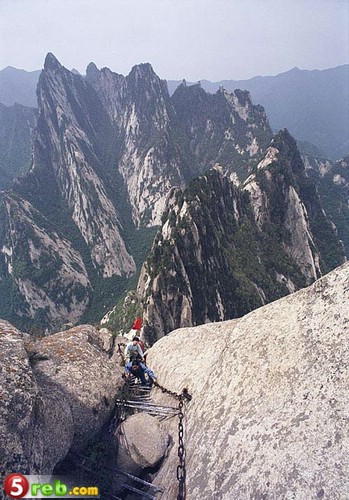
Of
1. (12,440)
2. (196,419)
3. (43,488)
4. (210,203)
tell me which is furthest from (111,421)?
(210,203)

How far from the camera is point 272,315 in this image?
528 inches

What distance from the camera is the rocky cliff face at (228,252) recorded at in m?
68.6

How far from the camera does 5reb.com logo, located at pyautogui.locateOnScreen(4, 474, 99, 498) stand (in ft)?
26.5

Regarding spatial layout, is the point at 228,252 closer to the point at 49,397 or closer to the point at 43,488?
the point at 49,397

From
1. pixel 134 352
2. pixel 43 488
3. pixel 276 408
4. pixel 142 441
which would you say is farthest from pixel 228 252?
pixel 43 488

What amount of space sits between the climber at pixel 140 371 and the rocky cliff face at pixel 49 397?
732 mm

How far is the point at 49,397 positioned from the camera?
1086 centimetres

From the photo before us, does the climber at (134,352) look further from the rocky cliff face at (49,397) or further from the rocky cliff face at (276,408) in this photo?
the rocky cliff face at (276,408)

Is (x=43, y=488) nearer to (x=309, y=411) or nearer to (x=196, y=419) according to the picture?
(x=196, y=419)

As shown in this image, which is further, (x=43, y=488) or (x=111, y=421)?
(x=111, y=421)

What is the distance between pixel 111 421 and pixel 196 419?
3396 millimetres

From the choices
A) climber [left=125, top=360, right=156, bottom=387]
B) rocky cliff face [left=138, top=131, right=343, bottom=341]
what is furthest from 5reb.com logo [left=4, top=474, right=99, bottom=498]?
rocky cliff face [left=138, top=131, right=343, bottom=341]

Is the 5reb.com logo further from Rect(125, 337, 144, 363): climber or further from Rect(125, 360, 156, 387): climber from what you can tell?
Rect(125, 337, 144, 363): climber

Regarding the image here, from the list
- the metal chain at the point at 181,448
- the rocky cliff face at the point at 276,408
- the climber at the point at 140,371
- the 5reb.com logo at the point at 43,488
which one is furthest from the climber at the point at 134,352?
the 5reb.com logo at the point at 43,488
